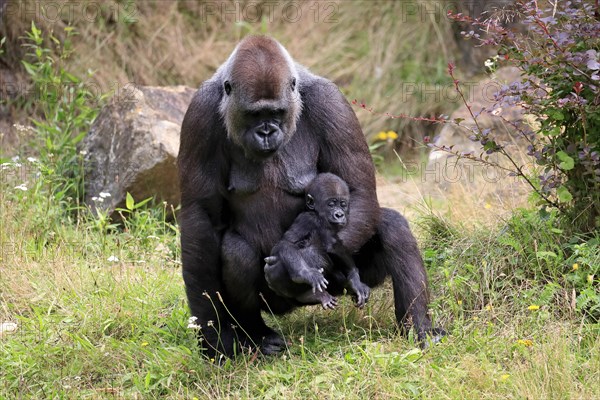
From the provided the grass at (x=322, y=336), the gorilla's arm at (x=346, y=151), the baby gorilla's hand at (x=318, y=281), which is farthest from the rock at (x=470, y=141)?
the baby gorilla's hand at (x=318, y=281)

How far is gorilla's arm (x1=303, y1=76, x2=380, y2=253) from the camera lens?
5.00m

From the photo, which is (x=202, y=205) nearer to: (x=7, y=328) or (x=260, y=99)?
(x=260, y=99)

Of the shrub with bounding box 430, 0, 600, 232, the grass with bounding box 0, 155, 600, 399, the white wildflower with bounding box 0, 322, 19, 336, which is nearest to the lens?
the grass with bounding box 0, 155, 600, 399

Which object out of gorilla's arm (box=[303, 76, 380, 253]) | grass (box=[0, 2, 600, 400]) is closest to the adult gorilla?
gorilla's arm (box=[303, 76, 380, 253])

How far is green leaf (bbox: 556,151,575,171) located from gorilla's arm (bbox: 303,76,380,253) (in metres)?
1.06

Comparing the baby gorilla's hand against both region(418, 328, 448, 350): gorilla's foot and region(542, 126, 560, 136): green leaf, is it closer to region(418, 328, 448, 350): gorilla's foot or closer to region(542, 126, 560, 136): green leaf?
region(418, 328, 448, 350): gorilla's foot

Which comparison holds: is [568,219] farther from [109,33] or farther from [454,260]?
[109,33]

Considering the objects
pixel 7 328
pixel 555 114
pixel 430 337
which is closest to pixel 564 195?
pixel 555 114

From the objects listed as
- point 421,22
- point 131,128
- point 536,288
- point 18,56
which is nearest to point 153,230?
point 131,128

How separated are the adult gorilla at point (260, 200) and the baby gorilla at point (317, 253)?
0.32 ft

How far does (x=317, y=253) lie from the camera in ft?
16.1

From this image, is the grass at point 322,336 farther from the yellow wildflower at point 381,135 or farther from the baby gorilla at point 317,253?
the yellow wildflower at point 381,135

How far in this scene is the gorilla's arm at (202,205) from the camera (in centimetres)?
506

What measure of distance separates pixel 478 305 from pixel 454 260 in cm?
51
